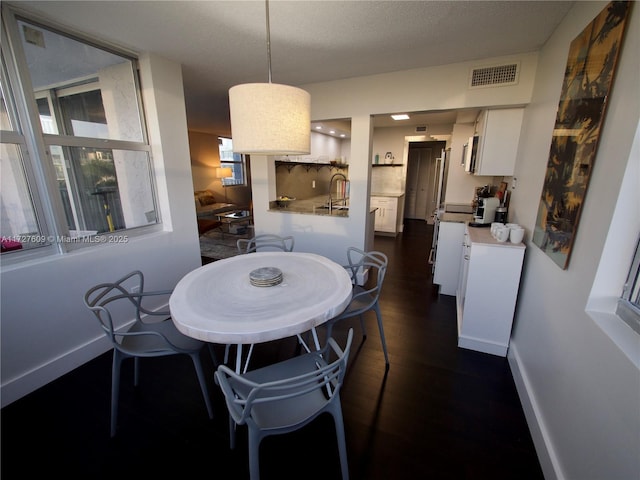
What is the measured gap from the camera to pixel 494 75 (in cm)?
243

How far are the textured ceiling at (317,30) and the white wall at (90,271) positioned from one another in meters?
0.45

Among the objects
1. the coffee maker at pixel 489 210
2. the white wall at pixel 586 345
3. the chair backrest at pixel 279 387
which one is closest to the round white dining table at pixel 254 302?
the chair backrest at pixel 279 387

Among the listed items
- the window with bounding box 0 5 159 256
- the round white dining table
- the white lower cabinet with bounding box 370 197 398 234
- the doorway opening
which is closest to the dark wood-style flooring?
the round white dining table

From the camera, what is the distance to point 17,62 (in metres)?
1.70

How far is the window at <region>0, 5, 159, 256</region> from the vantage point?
174cm

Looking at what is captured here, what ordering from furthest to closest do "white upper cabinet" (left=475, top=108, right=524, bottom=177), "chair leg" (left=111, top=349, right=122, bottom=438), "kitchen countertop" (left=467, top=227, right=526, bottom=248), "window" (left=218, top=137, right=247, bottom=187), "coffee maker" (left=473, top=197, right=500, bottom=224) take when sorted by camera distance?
"window" (left=218, top=137, right=247, bottom=187) < "coffee maker" (left=473, top=197, right=500, bottom=224) < "white upper cabinet" (left=475, top=108, right=524, bottom=177) < "kitchen countertop" (left=467, top=227, right=526, bottom=248) < "chair leg" (left=111, top=349, right=122, bottom=438)

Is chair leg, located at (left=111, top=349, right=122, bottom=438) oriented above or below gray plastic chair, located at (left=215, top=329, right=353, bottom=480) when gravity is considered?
below

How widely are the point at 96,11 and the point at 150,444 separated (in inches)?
106

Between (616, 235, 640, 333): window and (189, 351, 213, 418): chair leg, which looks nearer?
(616, 235, 640, 333): window

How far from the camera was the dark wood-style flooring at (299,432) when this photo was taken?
1365mm

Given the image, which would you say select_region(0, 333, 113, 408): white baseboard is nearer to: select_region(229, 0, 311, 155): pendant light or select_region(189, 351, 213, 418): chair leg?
select_region(189, 351, 213, 418): chair leg

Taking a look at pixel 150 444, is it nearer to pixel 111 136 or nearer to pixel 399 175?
pixel 111 136

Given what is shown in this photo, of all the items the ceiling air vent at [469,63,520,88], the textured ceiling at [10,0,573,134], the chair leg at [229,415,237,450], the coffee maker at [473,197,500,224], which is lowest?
the chair leg at [229,415,237,450]

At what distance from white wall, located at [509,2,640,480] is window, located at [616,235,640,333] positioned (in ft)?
0.10
